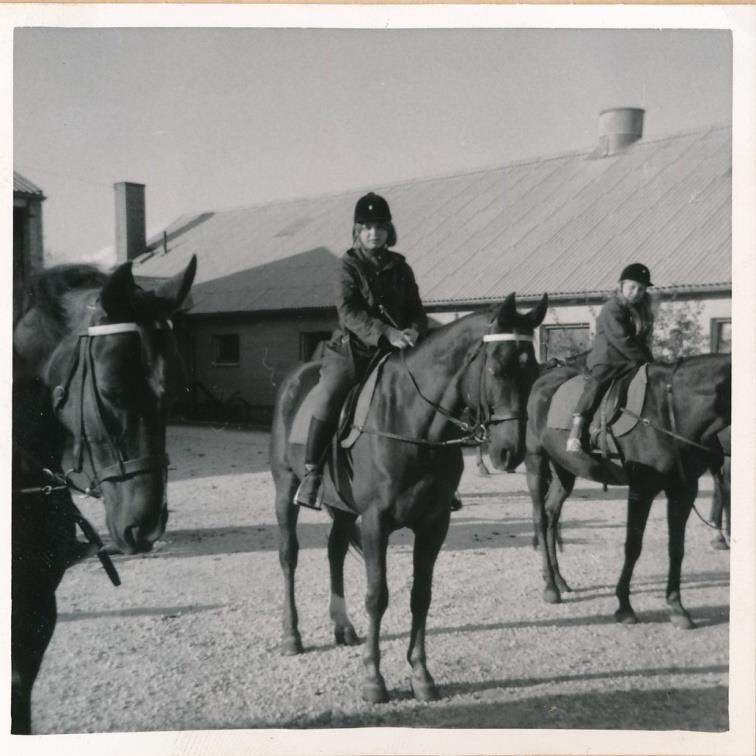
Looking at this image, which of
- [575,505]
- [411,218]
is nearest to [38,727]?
[575,505]

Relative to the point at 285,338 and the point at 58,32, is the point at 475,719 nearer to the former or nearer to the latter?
the point at 58,32

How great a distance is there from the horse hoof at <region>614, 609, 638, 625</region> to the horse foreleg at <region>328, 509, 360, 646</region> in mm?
1963

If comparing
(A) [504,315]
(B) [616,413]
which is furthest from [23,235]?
(B) [616,413]

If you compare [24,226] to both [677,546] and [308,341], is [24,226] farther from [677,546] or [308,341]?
[308,341]

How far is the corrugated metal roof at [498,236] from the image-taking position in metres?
7.14

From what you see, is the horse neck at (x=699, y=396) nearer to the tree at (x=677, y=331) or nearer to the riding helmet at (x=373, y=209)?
the riding helmet at (x=373, y=209)

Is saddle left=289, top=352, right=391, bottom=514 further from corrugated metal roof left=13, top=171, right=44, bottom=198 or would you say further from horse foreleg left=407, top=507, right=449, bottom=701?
corrugated metal roof left=13, top=171, right=44, bottom=198

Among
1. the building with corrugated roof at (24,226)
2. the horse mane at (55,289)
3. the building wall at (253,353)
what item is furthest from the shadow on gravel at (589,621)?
the building wall at (253,353)

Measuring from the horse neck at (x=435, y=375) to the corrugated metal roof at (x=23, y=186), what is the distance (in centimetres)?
236

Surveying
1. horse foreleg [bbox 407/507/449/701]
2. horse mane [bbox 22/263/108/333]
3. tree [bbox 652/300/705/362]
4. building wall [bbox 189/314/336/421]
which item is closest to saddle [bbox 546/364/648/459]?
horse foreleg [bbox 407/507/449/701]

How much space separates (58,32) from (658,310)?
7.81m

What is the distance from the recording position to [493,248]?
941cm

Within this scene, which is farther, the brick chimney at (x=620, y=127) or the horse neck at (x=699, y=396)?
the horse neck at (x=699, y=396)

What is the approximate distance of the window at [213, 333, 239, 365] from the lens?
41.4 feet
